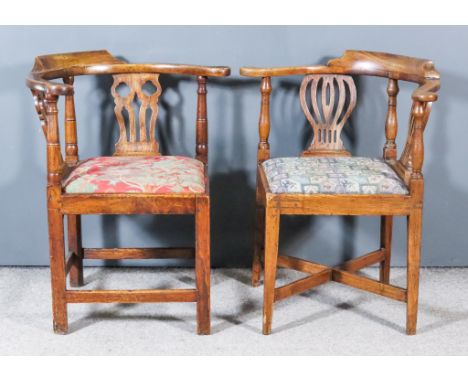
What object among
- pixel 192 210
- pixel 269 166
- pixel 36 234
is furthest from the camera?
pixel 36 234

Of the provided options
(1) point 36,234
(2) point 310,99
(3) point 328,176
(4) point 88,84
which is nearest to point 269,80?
(2) point 310,99

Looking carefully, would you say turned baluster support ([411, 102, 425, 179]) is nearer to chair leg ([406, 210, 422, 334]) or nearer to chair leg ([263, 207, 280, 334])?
chair leg ([406, 210, 422, 334])

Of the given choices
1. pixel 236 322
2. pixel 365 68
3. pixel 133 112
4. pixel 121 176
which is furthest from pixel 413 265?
pixel 133 112

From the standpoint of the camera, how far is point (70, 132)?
2.99m

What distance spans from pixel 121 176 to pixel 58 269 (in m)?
0.37

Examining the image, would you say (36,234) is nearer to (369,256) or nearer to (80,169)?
(80,169)

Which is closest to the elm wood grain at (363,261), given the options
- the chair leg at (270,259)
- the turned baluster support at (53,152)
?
the chair leg at (270,259)

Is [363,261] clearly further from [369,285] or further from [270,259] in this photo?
[270,259]

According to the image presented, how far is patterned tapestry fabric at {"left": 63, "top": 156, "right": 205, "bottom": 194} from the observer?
2568mm

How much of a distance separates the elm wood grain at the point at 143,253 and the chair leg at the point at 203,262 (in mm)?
416

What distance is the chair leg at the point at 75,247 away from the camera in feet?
9.99

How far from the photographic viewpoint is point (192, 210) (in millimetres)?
2580

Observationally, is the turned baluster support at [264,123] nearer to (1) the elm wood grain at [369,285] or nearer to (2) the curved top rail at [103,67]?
(2) the curved top rail at [103,67]

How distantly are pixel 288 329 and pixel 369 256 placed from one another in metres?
0.51
